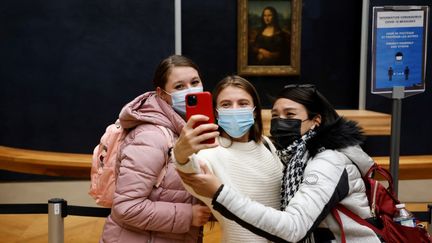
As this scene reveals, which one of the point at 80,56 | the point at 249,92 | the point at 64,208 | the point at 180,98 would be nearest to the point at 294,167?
the point at 249,92

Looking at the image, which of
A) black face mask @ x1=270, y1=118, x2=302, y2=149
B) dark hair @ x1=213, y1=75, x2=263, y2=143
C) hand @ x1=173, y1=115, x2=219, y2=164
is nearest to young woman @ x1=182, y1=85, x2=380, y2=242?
black face mask @ x1=270, y1=118, x2=302, y2=149

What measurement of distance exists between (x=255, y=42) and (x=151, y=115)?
17.6 feet

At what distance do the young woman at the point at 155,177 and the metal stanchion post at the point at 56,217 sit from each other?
107 cm

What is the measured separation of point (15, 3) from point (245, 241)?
6.02 metres

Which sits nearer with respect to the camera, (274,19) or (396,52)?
(396,52)

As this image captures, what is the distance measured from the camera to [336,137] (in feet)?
7.20

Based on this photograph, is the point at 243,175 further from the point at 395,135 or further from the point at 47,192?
the point at 47,192

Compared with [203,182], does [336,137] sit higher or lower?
higher

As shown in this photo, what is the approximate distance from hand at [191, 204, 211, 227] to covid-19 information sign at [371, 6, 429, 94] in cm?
166

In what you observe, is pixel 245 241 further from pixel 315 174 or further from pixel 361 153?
pixel 361 153

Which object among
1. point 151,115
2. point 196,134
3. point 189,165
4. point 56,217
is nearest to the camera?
point 196,134

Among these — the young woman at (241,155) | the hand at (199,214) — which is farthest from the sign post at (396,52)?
the hand at (199,214)

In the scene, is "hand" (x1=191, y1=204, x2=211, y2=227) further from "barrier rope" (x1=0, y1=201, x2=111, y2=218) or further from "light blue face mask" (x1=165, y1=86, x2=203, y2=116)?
"barrier rope" (x1=0, y1=201, x2=111, y2=218)

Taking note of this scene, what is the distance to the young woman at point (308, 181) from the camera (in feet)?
6.15
